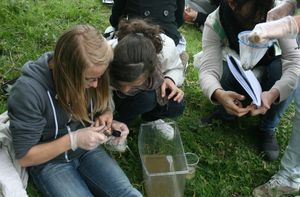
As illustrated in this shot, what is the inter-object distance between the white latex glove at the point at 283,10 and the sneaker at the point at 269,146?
861 mm

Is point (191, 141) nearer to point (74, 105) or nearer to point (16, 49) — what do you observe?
point (74, 105)

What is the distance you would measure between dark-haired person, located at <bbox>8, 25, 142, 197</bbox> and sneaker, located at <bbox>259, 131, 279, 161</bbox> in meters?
1.01

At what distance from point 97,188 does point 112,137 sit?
0.27 metres

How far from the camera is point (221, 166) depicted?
269 cm

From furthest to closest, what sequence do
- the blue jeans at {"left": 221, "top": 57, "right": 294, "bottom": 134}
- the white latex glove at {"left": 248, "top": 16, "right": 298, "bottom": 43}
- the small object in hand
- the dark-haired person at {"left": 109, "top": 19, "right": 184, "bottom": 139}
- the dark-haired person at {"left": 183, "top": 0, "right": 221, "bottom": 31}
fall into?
the dark-haired person at {"left": 183, "top": 0, "right": 221, "bottom": 31}, the blue jeans at {"left": 221, "top": 57, "right": 294, "bottom": 134}, the small object in hand, the dark-haired person at {"left": 109, "top": 19, "right": 184, "bottom": 139}, the white latex glove at {"left": 248, "top": 16, "right": 298, "bottom": 43}

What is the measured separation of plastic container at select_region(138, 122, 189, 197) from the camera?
2328mm

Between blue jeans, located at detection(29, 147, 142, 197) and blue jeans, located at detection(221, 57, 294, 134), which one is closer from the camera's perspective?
blue jeans, located at detection(29, 147, 142, 197)

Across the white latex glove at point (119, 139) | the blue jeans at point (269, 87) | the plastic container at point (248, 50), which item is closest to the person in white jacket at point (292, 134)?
the plastic container at point (248, 50)

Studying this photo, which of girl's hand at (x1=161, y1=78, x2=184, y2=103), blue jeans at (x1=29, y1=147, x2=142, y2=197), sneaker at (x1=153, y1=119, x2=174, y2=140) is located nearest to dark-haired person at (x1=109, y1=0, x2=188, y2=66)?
girl's hand at (x1=161, y1=78, x2=184, y2=103)

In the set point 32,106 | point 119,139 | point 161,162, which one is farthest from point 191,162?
point 32,106

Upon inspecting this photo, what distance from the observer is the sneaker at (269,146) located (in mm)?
2787

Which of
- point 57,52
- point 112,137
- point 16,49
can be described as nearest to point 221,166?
point 112,137

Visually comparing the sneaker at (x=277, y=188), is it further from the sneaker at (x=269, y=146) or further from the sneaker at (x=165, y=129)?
the sneaker at (x=165, y=129)

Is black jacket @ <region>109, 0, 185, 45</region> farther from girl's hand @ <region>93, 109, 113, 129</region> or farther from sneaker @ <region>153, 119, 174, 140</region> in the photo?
girl's hand @ <region>93, 109, 113, 129</region>
